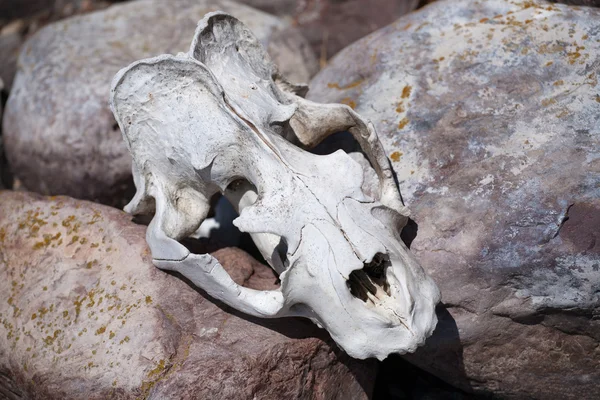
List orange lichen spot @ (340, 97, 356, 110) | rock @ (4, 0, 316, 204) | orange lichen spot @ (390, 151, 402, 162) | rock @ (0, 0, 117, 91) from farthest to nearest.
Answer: rock @ (0, 0, 117, 91)
rock @ (4, 0, 316, 204)
orange lichen spot @ (340, 97, 356, 110)
orange lichen spot @ (390, 151, 402, 162)

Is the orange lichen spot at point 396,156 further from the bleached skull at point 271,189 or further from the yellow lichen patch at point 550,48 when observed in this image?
the yellow lichen patch at point 550,48

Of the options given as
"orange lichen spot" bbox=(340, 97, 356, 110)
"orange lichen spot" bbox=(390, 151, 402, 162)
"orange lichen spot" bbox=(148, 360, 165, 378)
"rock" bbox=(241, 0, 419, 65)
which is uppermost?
"orange lichen spot" bbox=(340, 97, 356, 110)

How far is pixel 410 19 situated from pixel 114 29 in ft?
8.00

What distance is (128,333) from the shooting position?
282cm

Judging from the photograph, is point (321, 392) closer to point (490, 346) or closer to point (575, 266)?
point (490, 346)

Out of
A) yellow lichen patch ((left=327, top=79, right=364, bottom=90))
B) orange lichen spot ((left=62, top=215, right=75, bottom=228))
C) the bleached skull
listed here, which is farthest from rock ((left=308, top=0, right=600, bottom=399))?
orange lichen spot ((left=62, top=215, right=75, bottom=228))

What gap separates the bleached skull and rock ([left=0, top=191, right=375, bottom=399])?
0.18 meters

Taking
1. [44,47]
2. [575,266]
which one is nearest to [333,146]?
[575,266]

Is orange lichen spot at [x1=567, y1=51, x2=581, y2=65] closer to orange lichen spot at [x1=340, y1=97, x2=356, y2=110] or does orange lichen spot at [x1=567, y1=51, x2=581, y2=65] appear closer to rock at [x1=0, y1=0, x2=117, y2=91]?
orange lichen spot at [x1=340, y1=97, x2=356, y2=110]

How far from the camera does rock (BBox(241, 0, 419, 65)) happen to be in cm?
568

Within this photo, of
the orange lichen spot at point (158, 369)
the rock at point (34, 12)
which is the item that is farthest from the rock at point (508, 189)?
the rock at point (34, 12)

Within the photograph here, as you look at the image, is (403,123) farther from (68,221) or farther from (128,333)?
(68,221)

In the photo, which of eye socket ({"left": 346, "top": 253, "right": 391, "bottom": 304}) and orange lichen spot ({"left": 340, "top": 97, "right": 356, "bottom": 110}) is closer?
eye socket ({"left": 346, "top": 253, "right": 391, "bottom": 304})

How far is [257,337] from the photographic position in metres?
2.81
